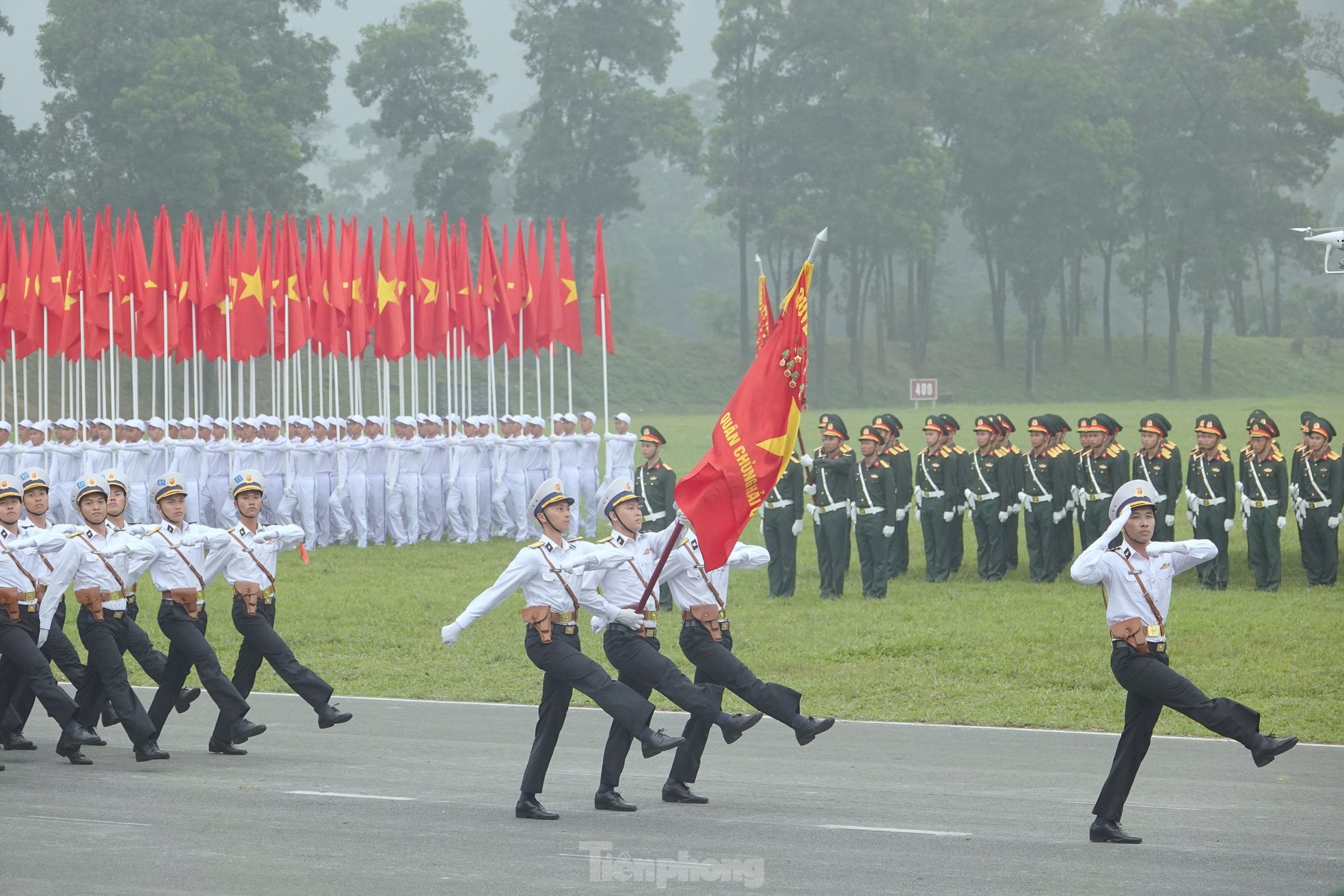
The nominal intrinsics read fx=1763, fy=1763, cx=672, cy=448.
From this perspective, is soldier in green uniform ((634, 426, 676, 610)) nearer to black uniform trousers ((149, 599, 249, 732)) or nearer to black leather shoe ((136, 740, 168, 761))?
black uniform trousers ((149, 599, 249, 732))

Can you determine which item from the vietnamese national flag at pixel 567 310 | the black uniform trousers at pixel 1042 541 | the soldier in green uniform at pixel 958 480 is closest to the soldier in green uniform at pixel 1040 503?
the black uniform trousers at pixel 1042 541

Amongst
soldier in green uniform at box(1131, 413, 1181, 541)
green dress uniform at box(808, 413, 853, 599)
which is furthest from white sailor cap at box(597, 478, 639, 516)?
soldier in green uniform at box(1131, 413, 1181, 541)

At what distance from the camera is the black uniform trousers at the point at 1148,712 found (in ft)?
26.5

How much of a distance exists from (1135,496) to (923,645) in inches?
257

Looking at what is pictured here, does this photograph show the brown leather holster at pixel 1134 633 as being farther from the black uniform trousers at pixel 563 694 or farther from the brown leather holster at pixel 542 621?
the brown leather holster at pixel 542 621

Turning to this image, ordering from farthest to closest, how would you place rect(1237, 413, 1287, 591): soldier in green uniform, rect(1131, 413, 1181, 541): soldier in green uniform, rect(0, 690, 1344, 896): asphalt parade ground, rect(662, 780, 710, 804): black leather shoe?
rect(1131, 413, 1181, 541): soldier in green uniform
rect(1237, 413, 1287, 591): soldier in green uniform
rect(662, 780, 710, 804): black leather shoe
rect(0, 690, 1344, 896): asphalt parade ground

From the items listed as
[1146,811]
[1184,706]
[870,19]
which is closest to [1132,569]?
[1184,706]

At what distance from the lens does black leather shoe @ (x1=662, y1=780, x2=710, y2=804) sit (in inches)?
365

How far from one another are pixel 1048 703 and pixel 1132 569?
4.37 meters

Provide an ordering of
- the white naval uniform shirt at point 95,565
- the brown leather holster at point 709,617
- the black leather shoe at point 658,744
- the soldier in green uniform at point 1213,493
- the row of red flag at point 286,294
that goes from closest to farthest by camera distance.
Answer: the black leather shoe at point 658,744 < the brown leather holster at point 709,617 < the white naval uniform shirt at point 95,565 < the soldier in green uniform at point 1213,493 < the row of red flag at point 286,294

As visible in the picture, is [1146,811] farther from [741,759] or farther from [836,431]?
[836,431]

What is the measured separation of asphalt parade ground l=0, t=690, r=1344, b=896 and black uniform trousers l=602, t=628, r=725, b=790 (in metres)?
0.31

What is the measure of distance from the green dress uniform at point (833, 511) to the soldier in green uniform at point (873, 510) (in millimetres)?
143

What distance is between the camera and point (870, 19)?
60.3 m
